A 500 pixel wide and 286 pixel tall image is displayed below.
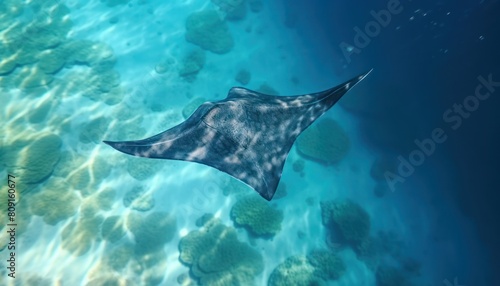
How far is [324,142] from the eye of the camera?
15867mm

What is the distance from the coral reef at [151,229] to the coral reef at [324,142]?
7.88 meters

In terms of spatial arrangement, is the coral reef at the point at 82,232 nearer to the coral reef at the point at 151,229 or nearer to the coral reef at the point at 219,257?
the coral reef at the point at 151,229

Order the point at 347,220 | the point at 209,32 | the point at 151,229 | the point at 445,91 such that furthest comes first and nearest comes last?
the point at 209,32 < the point at 445,91 < the point at 347,220 < the point at 151,229

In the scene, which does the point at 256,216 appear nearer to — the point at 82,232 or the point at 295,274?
the point at 295,274

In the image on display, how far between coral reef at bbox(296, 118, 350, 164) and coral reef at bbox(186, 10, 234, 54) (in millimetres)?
8144

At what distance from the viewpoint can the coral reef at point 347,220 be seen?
1327 centimetres

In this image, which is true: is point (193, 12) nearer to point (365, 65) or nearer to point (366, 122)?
point (365, 65)

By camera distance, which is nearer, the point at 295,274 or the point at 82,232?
the point at 82,232

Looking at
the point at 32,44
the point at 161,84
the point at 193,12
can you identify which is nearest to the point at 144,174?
the point at 161,84

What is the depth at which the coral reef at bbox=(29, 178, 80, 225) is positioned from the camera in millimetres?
10523

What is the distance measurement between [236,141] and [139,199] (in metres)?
8.11

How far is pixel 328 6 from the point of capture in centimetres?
2258

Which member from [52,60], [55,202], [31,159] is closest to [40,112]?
[31,159]

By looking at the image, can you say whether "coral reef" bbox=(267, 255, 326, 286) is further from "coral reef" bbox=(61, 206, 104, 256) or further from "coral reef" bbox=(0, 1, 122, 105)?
"coral reef" bbox=(0, 1, 122, 105)
